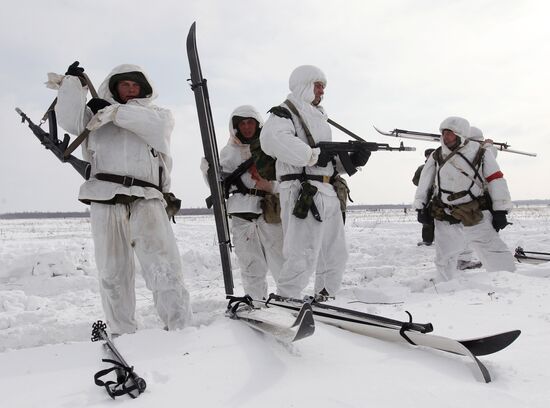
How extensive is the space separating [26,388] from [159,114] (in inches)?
90.5

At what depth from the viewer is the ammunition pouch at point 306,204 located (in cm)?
407

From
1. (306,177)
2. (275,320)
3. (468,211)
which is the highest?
(306,177)

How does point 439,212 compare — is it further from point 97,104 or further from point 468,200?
point 97,104

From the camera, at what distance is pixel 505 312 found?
2.89m

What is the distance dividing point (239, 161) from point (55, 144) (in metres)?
2.32

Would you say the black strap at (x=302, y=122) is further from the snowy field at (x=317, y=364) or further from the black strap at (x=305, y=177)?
the snowy field at (x=317, y=364)

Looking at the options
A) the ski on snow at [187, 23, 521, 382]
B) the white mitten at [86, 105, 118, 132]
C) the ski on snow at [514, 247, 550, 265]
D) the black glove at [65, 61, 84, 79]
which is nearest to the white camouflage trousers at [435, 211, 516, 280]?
the ski on snow at [514, 247, 550, 265]

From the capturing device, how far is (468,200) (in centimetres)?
591

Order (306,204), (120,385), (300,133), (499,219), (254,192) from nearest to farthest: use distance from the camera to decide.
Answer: (120,385) < (306,204) < (300,133) < (254,192) < (499,219)

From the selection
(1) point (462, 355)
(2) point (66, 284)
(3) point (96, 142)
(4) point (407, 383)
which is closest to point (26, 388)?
(4) point (407, 383)

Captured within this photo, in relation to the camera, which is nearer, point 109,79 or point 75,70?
point 75,70

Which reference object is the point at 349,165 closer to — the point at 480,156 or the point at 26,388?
the point at 480,156

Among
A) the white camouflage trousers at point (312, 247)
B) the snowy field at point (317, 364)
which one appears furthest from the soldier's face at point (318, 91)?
the snowy field at point (317, 364)

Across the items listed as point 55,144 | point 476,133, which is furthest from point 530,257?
point 55,144
